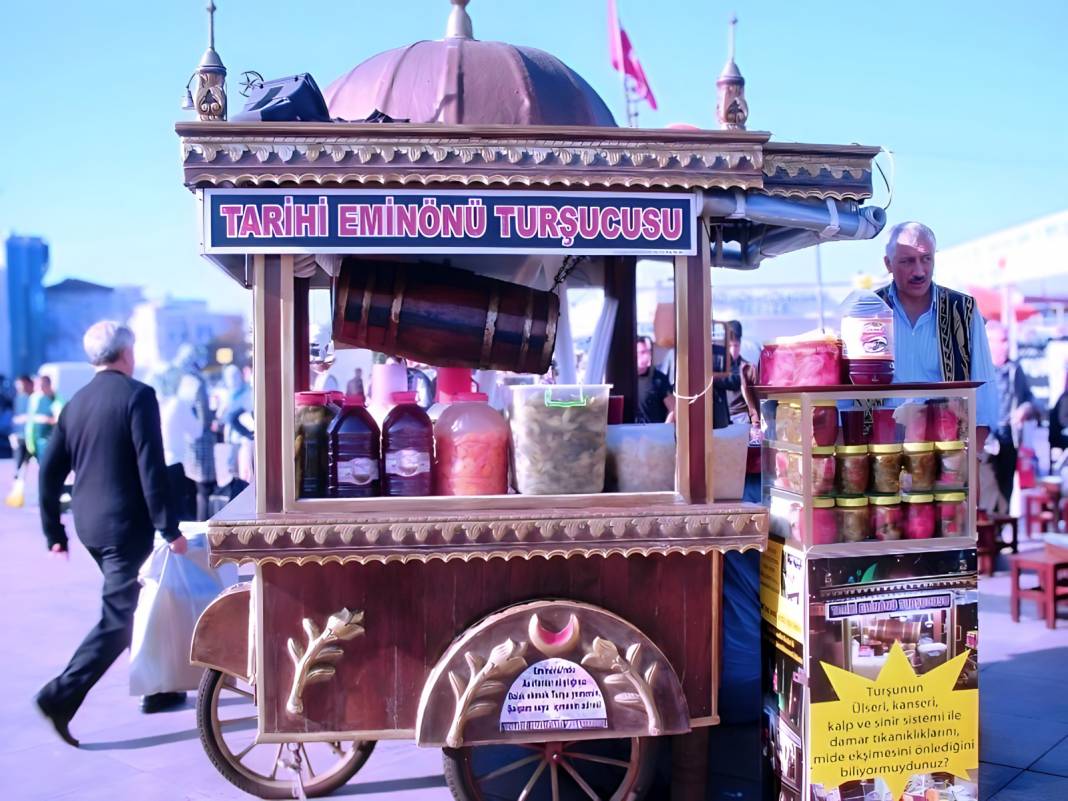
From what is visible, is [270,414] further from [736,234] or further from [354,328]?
[736,234]

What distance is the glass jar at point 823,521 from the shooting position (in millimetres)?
2902

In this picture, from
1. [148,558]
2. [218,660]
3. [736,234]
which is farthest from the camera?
[148,558]

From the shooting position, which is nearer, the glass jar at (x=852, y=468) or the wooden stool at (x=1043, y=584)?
the glass jar at (x=852, y=468)

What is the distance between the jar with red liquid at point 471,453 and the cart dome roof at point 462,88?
134cm

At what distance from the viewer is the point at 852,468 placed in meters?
2.96

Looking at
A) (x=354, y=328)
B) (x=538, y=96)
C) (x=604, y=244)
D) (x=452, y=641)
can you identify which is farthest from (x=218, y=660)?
(x=538, y=96)

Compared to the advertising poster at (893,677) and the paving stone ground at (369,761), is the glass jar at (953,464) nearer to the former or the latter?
the advertising poster at (893,677)

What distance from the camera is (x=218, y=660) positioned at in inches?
132

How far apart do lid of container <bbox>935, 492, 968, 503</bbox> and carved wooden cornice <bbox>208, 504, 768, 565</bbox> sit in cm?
58

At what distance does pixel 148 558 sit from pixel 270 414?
2192 mm

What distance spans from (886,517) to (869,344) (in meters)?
0.55

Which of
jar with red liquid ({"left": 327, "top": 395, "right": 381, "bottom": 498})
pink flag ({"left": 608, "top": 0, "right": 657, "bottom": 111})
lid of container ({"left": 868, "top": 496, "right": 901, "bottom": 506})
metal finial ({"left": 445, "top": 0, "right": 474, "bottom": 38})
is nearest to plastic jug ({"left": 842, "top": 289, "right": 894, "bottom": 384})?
lid of container ({"left": 868, "top": 496, "right": 901, "bottom": 506})

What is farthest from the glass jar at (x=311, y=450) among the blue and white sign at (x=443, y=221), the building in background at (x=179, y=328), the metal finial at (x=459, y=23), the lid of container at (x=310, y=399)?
Result: the building in background at (x=179, y=328)

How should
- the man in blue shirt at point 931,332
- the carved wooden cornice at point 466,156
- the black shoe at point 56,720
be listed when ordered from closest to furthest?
the carved wooden cornice at point 466,156, the man in blue shirt at point 931,332, the black shoe at point 56,720
